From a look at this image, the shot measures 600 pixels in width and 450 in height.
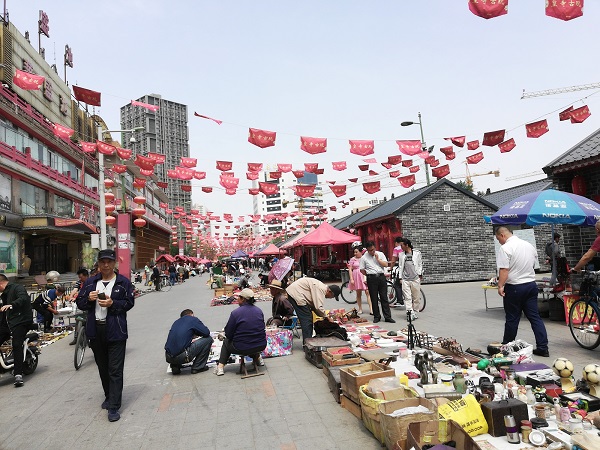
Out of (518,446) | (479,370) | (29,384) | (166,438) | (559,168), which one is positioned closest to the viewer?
(518,446)

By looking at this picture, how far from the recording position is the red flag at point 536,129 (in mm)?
12719

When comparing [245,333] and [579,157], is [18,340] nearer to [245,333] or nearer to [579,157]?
[245,333]

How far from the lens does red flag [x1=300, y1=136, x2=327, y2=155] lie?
551 inches

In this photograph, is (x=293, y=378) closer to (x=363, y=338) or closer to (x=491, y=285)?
(x=363, y=338)

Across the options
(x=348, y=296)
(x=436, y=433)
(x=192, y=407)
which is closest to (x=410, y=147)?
(x=348, y=296)

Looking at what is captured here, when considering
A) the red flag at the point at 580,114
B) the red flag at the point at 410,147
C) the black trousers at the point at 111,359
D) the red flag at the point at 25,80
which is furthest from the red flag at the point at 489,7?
the red flag at the point at 25,80

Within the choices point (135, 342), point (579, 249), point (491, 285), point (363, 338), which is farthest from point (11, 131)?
point (579, 249)

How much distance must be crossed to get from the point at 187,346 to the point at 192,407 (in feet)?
5.33

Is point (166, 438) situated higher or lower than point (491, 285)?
lower

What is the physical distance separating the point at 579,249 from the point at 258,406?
9.83m

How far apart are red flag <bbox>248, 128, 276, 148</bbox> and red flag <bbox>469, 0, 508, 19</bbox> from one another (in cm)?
744

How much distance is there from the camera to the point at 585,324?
659 centimetres

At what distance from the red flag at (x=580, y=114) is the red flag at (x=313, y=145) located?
753cm

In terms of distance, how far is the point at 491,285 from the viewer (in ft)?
33.4
